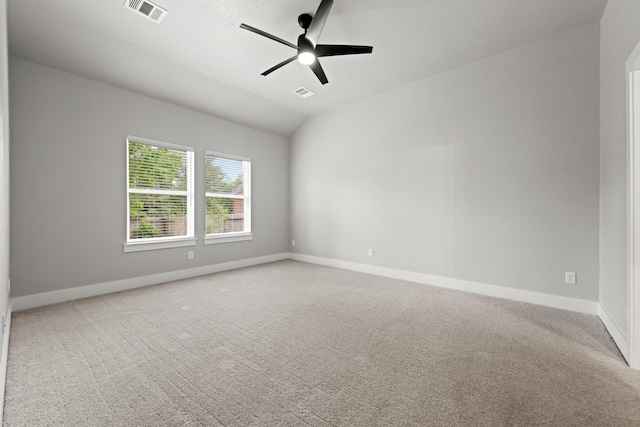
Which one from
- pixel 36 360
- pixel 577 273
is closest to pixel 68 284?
pixel 36 360

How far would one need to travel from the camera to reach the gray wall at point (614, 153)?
2.11m

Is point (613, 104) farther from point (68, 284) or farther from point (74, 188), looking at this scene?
point (68, 284)

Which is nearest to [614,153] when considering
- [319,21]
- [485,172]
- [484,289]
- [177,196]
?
[485,172]

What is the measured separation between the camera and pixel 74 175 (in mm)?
3385

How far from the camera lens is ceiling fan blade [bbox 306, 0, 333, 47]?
2283 mm

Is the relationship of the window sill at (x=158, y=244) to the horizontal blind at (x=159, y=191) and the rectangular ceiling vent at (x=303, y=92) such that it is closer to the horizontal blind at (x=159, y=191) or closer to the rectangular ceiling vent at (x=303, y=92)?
the horizontal blind at (x=159, y=191)

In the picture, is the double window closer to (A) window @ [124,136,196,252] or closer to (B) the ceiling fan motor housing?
(A) window @ [124,136,196,252]

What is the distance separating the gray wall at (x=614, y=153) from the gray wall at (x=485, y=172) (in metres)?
0.18

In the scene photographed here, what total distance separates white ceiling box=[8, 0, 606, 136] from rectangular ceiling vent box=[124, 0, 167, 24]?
67 mm

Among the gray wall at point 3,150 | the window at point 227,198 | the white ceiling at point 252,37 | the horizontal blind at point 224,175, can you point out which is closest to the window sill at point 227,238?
the window at point 227,198

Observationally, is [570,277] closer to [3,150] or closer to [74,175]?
[3,150]

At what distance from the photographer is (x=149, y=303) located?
3.23m

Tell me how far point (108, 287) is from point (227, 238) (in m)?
1.90

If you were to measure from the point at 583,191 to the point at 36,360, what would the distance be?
537cm
